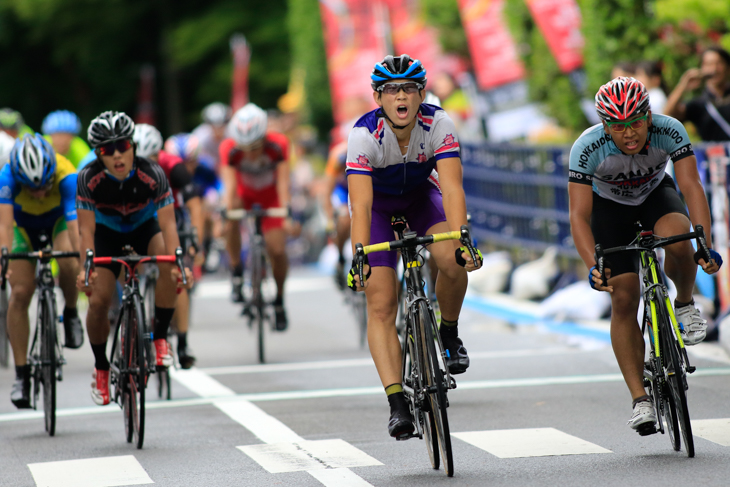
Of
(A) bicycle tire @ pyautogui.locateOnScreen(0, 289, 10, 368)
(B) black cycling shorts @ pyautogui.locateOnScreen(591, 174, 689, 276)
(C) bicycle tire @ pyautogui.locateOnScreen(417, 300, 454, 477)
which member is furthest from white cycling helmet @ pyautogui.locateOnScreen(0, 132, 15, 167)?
(B) black cycling shorts @ pyautogui.locateOnScreen(591, 174, 689, 276)

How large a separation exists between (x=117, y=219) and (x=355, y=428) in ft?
7.19

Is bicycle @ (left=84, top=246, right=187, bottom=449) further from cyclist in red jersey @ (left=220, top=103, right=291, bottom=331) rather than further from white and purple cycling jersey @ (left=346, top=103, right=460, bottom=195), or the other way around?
cyclist in red jersey @ (left=220, top=103, right=291, bottom=331)

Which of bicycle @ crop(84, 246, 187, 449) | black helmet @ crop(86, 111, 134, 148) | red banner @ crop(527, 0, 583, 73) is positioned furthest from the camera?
red banner @ crop(527, 0, 583, 73)

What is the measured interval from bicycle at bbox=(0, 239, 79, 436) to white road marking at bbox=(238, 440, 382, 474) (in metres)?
1.67

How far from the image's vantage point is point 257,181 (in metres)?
13.1

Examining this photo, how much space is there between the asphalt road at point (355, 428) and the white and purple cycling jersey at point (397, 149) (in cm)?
161

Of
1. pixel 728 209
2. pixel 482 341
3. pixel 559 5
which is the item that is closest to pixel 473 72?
pixel 559 5

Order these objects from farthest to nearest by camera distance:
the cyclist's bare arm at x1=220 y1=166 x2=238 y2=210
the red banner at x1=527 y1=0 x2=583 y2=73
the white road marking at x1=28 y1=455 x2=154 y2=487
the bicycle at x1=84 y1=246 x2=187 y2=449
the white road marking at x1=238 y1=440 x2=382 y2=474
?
the red banner at x1=527 y1=0 x2=583 y2=73, the cyclist's bare arm at x1=220 y1=166 x2=238 y2=210, the bicycle at x1=84 y1=246 x2=187 y2=449, the white road marking at x1=238 y1=440 x2=382 y2=474, the white road marking at x1=28 y1=455 x2=154 y2=487

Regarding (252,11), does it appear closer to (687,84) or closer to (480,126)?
(480,126)

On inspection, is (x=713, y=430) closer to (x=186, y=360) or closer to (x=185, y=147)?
(x=186, y=360)

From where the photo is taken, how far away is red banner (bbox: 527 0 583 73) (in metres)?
17.0

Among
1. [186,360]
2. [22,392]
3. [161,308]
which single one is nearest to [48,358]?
[22,392]

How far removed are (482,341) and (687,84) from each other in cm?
342

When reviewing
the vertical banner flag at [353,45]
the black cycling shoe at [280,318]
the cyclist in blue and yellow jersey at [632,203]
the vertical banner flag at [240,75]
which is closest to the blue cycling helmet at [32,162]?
the black cycling shoe at [280,318]
